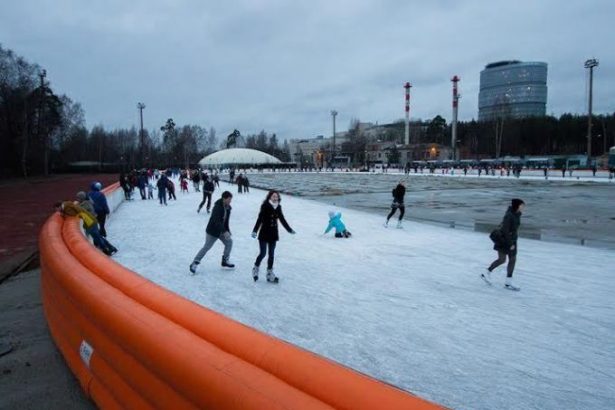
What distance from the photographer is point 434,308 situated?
19.3ft

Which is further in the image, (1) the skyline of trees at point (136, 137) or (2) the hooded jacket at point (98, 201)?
(1) the skyline of trees at point (136, 137)

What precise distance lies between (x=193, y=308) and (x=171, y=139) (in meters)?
128

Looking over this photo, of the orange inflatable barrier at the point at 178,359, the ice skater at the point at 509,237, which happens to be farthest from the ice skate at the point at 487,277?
the orange inflatable barrier at the point at 178,359

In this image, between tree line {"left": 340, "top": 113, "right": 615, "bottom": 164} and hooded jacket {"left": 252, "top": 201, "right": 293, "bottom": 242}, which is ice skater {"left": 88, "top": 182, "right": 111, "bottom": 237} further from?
tree line {"left": 340, "top": 113, "right": 615, "bottom": 164}

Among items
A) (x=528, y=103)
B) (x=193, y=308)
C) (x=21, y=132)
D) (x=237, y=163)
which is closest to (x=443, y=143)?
(x=528, y=103)

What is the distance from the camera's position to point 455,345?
4695 mm

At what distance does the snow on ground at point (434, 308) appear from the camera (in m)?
3.99

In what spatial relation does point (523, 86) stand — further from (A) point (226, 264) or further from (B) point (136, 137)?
(A) point (226, 264)

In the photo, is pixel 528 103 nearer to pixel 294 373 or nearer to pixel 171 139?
pixel 171 139

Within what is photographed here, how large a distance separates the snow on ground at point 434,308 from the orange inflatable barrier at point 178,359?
1.92m

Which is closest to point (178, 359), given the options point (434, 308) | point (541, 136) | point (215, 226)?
point (434, 308)

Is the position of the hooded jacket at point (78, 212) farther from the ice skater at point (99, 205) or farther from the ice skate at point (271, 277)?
the ice skate at point (271, 277)

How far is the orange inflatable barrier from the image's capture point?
1.92 meters

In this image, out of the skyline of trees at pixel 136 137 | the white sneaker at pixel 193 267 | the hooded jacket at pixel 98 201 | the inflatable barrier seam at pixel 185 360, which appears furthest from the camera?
the skyline of trees at pixel 136 137
